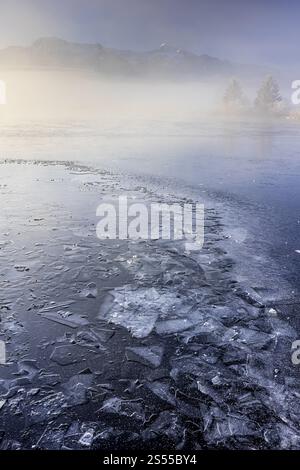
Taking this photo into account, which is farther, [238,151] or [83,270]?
[238,151]

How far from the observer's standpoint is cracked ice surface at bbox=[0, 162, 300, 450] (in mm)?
4184

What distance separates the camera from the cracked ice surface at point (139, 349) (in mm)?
4184

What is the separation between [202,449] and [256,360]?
1.75 metres

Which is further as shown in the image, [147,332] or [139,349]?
[147,332]

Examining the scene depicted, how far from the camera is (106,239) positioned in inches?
375

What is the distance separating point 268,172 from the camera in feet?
60.2

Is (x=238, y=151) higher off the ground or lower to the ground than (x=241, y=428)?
higher

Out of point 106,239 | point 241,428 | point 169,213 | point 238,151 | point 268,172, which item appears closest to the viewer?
point 241,428

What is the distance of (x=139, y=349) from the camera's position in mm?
5457

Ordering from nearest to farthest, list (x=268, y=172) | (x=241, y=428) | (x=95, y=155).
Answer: (x=241, y=428) → (x=268, y=172) → (x=95, y=155)

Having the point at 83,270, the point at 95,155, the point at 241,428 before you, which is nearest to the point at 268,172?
the point at 95,155
